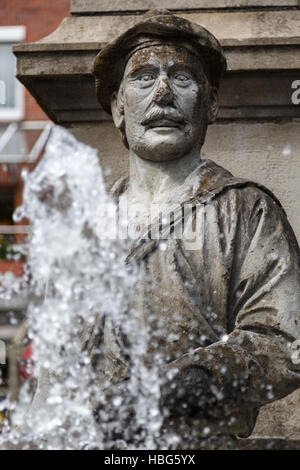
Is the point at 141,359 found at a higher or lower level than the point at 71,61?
lower

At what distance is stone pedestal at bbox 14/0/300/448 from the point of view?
4832 millimetres

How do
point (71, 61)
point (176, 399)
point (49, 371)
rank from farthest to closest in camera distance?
1. point (71, 61)
2. point (49, 371)
3. point (176, 399)

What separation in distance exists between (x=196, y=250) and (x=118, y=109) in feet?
2.41

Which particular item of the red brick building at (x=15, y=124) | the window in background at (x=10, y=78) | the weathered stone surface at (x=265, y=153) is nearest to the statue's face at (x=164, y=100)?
the weathered stone surface at (x=265, y=153)

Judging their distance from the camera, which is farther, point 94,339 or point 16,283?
point 16,283

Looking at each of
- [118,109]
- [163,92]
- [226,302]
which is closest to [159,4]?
[118,109]

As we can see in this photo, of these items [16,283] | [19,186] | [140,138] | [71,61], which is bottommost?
[16,283]

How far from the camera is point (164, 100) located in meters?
4.07

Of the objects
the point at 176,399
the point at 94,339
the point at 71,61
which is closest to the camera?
the point at 176,399

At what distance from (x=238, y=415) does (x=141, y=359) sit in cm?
37

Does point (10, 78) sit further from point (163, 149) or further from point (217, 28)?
point (163, 149)

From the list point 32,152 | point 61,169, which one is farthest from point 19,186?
point 61,169

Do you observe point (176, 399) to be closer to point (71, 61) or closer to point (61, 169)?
point (71, 61)

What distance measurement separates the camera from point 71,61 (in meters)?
4.90
